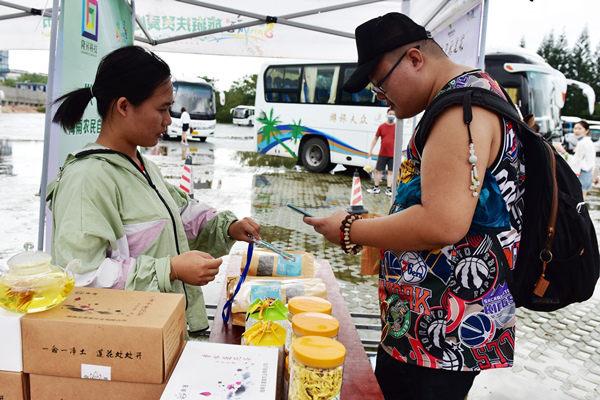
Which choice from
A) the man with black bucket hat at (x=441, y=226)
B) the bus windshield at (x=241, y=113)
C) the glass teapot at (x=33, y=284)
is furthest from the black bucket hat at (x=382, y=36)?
the bus windshield at (x=241, y=113)

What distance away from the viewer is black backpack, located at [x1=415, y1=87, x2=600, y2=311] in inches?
51.0

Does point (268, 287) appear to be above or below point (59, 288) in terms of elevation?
below

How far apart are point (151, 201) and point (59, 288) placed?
1.83ft

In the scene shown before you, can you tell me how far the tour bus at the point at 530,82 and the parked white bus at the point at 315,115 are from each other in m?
3.01

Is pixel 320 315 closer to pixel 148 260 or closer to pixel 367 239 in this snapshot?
pixel 367 239

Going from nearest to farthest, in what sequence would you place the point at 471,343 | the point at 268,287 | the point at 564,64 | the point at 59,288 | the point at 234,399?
the point at 234,399 < the point at 59,288 < the point at 471,343 < the point at 268,287 < the point at 564,64

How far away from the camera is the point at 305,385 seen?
3.34 ft

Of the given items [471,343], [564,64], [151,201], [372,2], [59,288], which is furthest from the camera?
[564,64]

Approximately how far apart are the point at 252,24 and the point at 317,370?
373 centimetres

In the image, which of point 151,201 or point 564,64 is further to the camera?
point 564,64

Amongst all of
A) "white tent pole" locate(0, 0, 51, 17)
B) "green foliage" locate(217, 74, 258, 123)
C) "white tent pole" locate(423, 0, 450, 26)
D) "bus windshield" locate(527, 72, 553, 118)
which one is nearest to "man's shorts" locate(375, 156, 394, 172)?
"bus windshield" locate(527, 72, 553, 118)

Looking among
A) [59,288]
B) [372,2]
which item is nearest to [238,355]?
[59,288]

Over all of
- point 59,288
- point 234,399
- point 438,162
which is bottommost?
point 234,399

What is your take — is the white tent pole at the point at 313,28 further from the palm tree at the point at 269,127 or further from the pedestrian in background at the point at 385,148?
the palm tree at the point at 269,127
